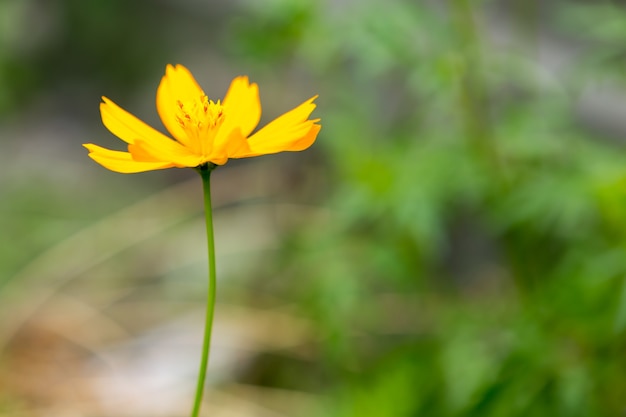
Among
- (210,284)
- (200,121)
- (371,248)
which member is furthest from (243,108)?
(371,248)

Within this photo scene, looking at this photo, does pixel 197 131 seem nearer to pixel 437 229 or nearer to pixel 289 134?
pixel 289 134

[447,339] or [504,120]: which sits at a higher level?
[504,120]

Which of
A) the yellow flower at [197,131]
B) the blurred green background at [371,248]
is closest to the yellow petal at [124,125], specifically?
the yellow flower at [197,131]

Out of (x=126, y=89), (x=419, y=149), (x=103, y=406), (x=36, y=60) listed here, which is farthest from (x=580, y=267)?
(x=36, y=60)

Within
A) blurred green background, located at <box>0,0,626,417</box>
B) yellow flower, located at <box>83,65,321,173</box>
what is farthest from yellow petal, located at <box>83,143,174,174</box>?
blurred green background, located at <box>0,0,626,417</box>

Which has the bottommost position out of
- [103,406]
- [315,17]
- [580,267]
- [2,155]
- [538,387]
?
[538,387]

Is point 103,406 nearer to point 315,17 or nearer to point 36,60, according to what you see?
point 315,17

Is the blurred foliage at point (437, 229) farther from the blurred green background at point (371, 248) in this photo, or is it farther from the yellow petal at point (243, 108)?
the yellow petal at point (243, 108)

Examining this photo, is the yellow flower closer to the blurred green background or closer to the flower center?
the flower center

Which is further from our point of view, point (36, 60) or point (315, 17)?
point (36, 60)
